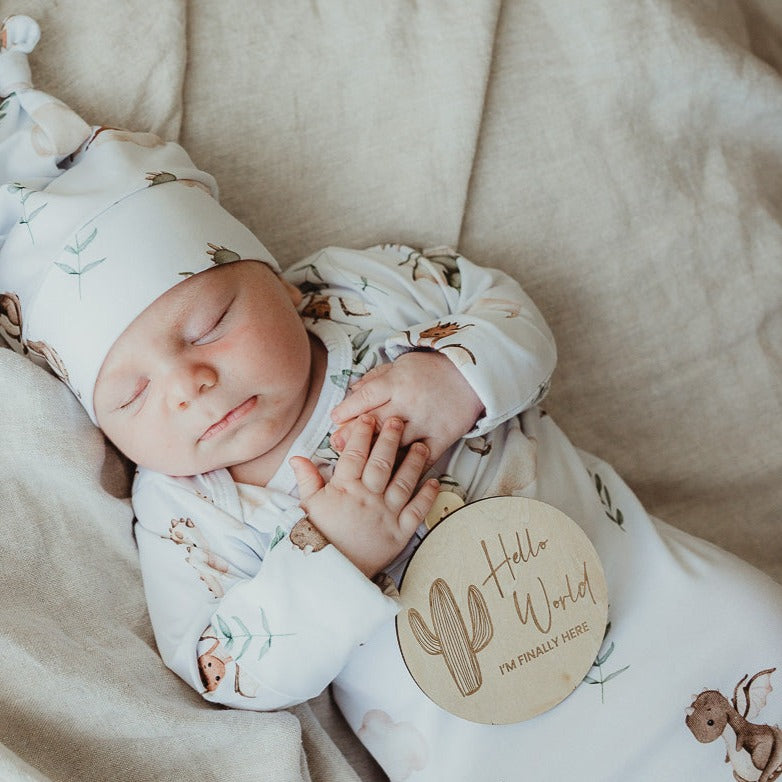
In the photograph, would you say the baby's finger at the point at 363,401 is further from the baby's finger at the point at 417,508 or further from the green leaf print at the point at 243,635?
the green leaf print at the point at 243,635

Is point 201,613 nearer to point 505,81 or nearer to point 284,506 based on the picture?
point 284,506

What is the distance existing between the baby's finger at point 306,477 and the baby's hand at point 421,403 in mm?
55

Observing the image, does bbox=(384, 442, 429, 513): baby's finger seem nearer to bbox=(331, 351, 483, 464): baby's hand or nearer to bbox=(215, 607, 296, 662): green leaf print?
bbox=(331, 351, 483, 464): baby's hand

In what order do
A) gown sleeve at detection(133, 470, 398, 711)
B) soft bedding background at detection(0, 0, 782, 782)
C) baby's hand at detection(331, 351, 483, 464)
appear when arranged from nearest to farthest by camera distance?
gown sleeve at detection(133, 470, 398, 711) → baby's hand at detection(331, 351, 483, 464) → soft bedding background at detection(0, 0, 782, 782)

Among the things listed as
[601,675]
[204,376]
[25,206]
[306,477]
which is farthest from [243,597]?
[25,206]

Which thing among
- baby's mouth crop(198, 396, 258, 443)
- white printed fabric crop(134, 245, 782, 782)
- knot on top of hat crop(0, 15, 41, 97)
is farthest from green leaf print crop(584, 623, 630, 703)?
knot on top of hat crop(0, 15, 41, 97)

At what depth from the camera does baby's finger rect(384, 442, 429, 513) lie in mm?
1018

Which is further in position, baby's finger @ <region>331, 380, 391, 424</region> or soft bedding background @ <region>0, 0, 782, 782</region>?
soft bedding background @ <region>0, 0, 782, 782</region>

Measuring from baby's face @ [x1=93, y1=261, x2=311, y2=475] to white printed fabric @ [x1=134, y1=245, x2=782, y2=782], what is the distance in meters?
0.07

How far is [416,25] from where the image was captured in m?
1.33

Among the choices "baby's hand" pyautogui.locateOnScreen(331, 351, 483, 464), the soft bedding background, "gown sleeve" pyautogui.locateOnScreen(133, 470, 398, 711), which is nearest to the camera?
"gown sleeve" pyautogui.locateOnScreen(133, 470, 398, 711)

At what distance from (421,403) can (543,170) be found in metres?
0.49

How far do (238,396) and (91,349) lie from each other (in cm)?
18

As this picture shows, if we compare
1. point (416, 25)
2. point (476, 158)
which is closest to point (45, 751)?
point (476, 158)
